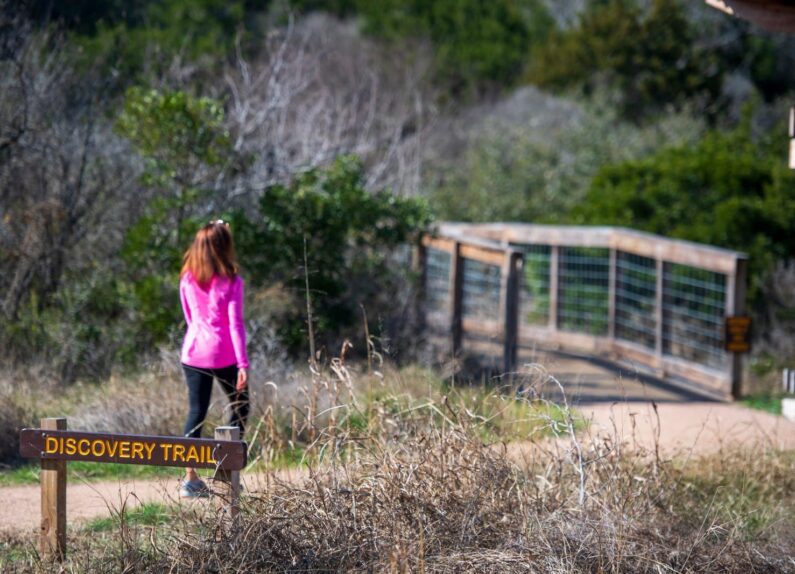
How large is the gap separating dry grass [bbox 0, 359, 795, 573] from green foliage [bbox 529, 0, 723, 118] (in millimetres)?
18267

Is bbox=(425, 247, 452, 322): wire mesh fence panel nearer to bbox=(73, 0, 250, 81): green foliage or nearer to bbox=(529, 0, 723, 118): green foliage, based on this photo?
bbox=(73, 0, 250, 81): green foliage

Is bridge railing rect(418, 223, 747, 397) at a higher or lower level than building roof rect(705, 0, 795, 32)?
lower

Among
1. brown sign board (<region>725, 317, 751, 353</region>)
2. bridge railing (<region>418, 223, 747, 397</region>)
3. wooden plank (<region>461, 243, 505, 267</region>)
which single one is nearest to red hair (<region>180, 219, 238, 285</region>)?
bridge railing (<region>418, 223, 747, 397</region>)

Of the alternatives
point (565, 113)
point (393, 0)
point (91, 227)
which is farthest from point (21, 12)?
point (393, 0)

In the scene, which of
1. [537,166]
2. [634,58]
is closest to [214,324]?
[537,166]

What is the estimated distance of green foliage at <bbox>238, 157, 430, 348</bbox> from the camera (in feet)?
31.6

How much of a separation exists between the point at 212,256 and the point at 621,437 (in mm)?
2583

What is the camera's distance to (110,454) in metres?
5.11

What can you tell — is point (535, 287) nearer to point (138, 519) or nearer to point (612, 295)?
point (612, 295)

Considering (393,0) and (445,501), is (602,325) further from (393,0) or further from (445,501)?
(393,0)

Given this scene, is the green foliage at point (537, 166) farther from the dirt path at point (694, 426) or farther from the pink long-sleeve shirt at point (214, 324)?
the pink long-sleeve shirt at point (214, 324)

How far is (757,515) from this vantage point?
634 centimetres

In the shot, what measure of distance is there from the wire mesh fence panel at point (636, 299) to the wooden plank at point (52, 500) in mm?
8399

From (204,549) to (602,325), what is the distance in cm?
894
